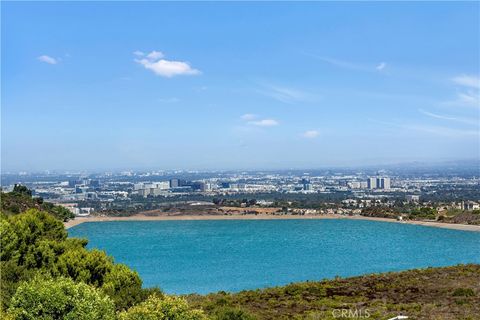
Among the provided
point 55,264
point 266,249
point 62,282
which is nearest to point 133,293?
point 55,264

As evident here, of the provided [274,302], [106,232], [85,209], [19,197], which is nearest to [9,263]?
[274,302]

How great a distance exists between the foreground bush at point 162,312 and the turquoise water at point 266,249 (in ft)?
63.1

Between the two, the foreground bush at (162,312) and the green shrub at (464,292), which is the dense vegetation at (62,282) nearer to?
the foreground bush at (162,312)

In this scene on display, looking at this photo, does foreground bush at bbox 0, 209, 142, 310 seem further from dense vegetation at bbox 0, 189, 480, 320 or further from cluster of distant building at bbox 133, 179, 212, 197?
cluster of distant building at bbox 133, 179, 212, 197

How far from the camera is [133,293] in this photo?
14375 millimetres

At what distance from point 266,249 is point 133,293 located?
36.7 metres

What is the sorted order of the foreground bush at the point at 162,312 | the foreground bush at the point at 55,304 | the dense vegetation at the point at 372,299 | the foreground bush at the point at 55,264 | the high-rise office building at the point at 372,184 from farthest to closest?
1. the high-rise office building at the point at 372,184
2. the dense vegetation at the point at 372,299
3. the foreground bush at the point at 55,264
4. the foreground bush at the point at 162,312
5. the foreground bush at the point at 55,304

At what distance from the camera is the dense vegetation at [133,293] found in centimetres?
1020

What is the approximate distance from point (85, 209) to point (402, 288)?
7847 centimetres

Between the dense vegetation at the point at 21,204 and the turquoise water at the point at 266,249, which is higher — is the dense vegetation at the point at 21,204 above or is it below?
above

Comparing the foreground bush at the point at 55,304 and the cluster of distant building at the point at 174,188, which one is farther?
the cluster of distant building at the point at 174,188

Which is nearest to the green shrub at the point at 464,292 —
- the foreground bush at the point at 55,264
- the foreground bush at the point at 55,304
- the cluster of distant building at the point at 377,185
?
the foreground bush at the point at 55,264

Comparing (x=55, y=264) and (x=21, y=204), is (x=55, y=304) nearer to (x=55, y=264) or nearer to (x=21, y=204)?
(x=55, y=264)

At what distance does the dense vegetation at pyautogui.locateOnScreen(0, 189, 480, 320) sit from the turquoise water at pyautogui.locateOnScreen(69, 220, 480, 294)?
9573 millimetres
